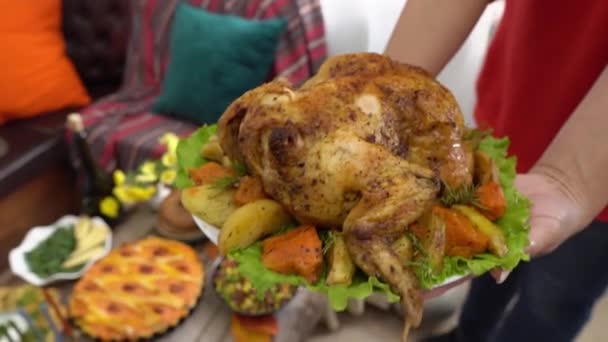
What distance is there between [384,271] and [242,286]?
763 millimetres

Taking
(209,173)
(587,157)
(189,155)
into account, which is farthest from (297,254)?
(587,157)

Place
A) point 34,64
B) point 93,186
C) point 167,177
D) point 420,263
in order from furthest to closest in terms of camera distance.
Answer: point 34,64 → point 93,186 → point 167,177 → point 420,263

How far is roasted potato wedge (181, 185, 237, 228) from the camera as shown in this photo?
3.14 feet

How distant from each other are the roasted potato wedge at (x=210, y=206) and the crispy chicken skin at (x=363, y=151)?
0.07m

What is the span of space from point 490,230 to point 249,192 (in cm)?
39

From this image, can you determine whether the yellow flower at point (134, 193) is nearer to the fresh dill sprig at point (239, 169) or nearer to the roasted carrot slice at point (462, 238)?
the fresh dill sprig at point (239, 169)

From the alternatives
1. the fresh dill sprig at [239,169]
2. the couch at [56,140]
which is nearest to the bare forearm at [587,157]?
the fresh dill sprig at [239,169]

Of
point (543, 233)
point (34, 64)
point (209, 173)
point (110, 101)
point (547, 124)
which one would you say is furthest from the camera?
point (110, 101)

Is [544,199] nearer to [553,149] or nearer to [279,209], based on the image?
[553,149]

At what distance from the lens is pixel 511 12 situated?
4.20 ft

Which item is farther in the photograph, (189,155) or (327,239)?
(189,155)

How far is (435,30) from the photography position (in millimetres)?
1264

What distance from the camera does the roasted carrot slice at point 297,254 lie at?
84 centimetres

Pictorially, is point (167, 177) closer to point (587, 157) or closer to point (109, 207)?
point (109, 207)
